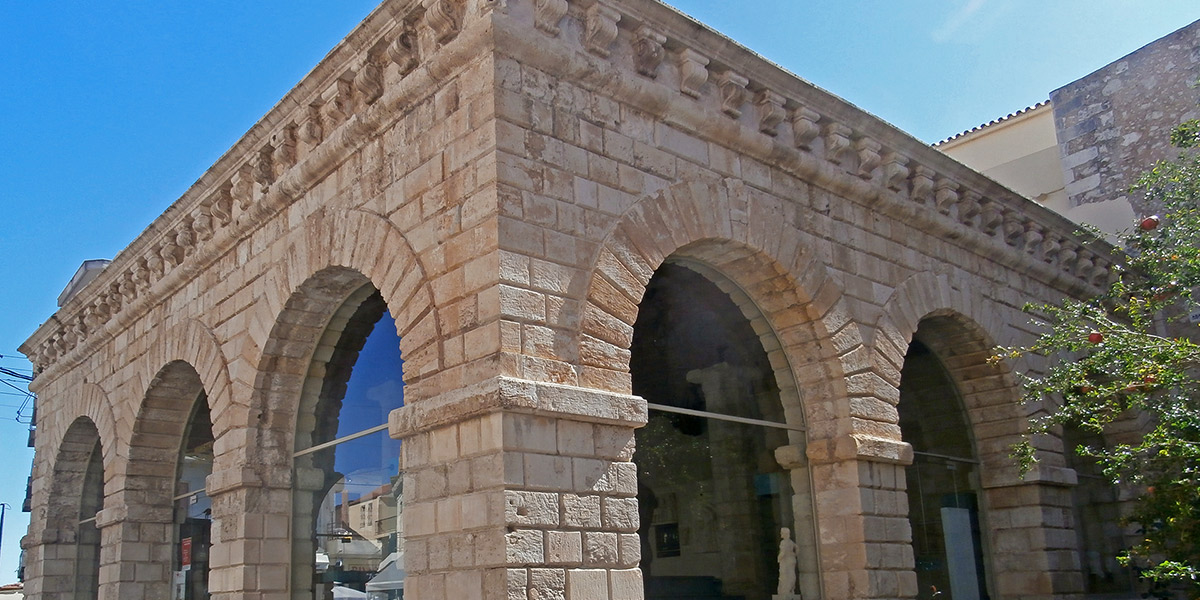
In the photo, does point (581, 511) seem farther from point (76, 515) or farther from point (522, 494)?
point (76, 515)

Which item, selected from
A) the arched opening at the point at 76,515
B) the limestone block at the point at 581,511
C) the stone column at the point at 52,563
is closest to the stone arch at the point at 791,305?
the limestone block at the point at 581,511

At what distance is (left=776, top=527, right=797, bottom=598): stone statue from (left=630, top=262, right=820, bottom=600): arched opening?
0.02 metres

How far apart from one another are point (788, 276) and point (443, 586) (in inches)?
141

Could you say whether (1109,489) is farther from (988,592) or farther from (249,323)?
(249,323)

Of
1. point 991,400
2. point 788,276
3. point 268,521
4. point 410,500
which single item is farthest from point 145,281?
point 991,400

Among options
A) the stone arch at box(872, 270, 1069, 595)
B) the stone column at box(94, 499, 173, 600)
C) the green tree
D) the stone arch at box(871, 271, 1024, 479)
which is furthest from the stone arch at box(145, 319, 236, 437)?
the green tree

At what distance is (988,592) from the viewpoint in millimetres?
9898

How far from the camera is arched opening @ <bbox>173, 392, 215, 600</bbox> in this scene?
34.0 ft

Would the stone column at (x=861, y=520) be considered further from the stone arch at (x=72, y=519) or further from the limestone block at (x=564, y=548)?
the stone arch at (x=72, y=519)

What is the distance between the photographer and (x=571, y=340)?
6363 mm

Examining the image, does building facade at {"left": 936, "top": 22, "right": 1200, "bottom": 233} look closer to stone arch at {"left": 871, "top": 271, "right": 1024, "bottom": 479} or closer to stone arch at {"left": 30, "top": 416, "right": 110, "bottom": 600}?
stone arch at {"left": 871, "top": 271, "right": 1024, "bottom": 479}

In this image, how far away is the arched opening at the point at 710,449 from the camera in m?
7.50

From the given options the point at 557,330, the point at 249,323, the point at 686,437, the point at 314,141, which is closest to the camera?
the point at 557,330

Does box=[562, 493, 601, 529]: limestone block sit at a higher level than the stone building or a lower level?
lower
